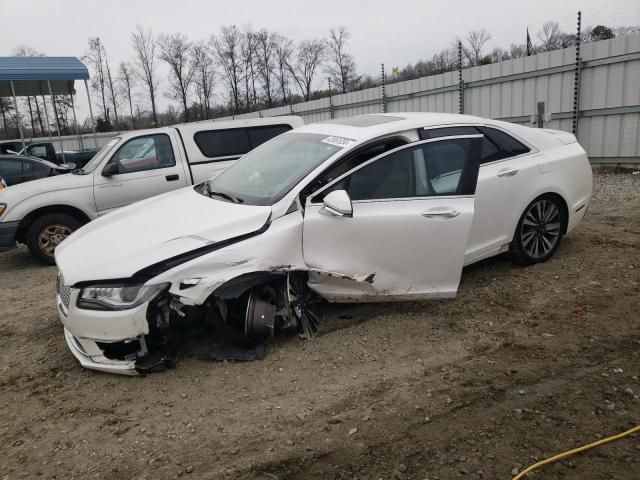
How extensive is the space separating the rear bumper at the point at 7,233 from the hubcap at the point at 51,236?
1.14 ft

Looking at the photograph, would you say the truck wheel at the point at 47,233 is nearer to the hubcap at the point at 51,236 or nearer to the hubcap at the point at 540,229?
the hubcap at the point at 51,236

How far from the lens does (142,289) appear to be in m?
3.41

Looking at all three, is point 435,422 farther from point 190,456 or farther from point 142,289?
point 142,289

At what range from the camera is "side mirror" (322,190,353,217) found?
369cm

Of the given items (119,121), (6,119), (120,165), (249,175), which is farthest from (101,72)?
(249,175)

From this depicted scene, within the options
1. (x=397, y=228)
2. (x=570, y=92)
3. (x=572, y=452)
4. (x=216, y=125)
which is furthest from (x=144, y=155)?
(x=570, y=92)

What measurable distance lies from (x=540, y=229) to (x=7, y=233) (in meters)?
6.80

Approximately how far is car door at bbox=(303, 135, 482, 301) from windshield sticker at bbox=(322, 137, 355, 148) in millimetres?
245

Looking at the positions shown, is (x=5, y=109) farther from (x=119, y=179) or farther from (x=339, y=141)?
(x=339, y=141)

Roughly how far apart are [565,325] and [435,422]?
1792 mm

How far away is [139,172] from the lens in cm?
758

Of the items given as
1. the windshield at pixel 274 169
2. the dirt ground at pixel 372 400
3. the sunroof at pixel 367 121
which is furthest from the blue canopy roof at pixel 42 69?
the sunroof at pixel 367 121

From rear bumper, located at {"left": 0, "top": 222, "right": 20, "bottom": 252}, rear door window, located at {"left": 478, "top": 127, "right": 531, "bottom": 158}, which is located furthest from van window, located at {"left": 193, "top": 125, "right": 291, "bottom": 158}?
rear door window, located at {"left": 478, "top": 127, "right": 531, "bottom": 158}

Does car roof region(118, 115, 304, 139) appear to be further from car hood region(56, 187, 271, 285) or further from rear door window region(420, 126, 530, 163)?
rear door window region(420, 126, 530, 163)
